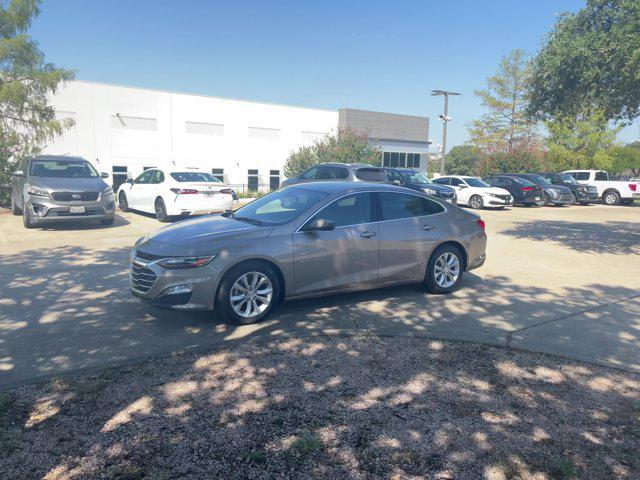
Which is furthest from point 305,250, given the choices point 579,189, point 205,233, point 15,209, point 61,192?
point 579,189

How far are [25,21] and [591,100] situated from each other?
64.5 feet

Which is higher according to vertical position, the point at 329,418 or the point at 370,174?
the point at 370,174

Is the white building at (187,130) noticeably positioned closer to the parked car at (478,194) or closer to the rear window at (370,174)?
the parked car at (478,194)

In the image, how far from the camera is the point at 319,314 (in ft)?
19.8

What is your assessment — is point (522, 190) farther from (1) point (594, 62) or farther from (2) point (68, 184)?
(2) point (68, 184)

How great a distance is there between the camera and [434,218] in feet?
23.0

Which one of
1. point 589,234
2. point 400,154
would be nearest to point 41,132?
point 589,234

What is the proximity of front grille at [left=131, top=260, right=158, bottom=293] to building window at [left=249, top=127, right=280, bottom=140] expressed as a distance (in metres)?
32.1

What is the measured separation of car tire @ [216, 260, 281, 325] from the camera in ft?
17.6

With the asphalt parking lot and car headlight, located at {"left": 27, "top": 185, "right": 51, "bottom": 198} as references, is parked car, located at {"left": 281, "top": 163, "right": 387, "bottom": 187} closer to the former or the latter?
the asphalt parking lot

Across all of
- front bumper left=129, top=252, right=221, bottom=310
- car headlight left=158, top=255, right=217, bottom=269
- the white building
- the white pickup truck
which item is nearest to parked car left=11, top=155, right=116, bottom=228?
front bumper left=129, top=252, right=221, bottom=310

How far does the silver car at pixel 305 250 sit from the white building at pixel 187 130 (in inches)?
1070

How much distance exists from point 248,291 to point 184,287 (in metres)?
0.69

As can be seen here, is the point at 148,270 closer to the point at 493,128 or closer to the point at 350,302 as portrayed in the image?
the point at 350,302
